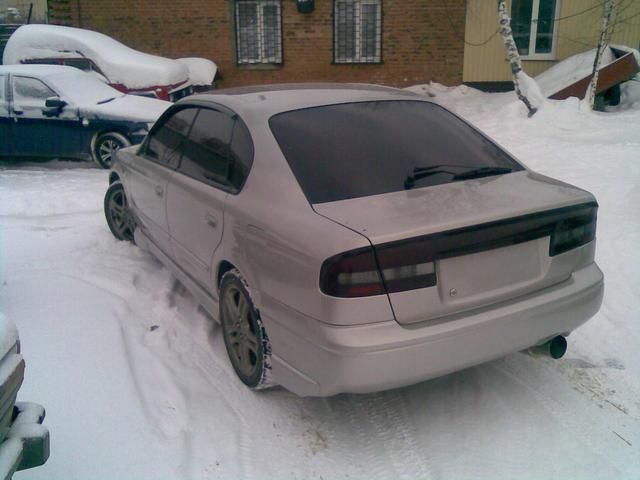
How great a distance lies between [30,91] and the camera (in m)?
9.30

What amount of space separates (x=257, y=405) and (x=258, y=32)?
13778 millimetres

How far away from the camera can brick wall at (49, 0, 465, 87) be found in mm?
15273

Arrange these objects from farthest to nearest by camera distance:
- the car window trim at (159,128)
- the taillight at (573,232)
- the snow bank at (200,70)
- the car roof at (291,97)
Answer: the snow bank at (200,70) < the car window trim at (159,128) < the car roof at (291,97) < the taillight at (573,232)

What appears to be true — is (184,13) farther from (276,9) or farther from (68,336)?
(68,336)

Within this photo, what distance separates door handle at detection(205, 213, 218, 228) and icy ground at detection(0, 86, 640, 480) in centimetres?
80

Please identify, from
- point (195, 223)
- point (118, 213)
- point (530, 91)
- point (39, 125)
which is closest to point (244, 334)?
point (195, 223)

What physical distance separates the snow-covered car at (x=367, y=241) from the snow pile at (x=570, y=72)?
933 centimetres

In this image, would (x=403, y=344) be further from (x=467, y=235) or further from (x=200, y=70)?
(x=200, y=70)

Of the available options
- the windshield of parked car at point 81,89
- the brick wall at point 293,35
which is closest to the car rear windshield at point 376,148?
the windshield of parked car at point 81,89

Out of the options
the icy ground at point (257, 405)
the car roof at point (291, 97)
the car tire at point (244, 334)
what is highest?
the car roof at point (291, 97)

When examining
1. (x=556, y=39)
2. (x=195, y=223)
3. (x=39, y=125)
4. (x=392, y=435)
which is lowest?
(x=392, y=435)

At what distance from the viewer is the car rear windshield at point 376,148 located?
3115mm

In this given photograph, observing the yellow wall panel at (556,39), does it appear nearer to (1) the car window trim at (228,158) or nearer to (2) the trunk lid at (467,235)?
(1) the car window trim at (228,158)

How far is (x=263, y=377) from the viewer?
10.5 feet
